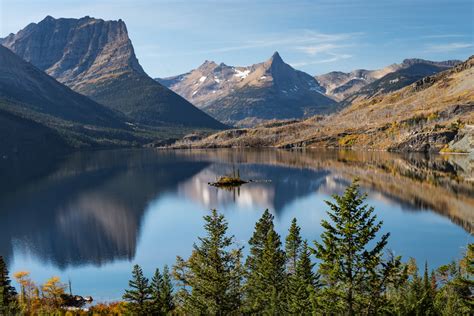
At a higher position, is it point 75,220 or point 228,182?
point 228,182

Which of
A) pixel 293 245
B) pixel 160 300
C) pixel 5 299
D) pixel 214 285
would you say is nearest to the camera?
A: pixel 214 285

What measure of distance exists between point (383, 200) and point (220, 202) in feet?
169

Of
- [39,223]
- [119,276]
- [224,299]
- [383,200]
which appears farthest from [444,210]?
[39,223]

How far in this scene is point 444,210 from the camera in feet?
421

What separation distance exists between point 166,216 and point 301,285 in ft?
296

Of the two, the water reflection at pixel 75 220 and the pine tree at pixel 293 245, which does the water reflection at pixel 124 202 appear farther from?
the pine tree at pixel 293 245

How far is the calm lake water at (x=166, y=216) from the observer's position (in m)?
90.6

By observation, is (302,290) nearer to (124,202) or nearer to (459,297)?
(459,297)

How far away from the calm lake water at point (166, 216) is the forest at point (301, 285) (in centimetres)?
2125

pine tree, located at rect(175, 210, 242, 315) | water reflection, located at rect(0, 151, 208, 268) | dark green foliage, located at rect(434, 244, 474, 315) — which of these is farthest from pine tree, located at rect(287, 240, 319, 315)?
water reflection, located at rect(0, 151, 208, 268)

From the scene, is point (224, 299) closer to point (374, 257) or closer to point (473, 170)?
point (374, 257)

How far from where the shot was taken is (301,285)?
159 ft

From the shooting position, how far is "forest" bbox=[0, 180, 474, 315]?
3397cm

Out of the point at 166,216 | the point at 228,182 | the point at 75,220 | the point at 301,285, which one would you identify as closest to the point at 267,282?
the point at 301,285
